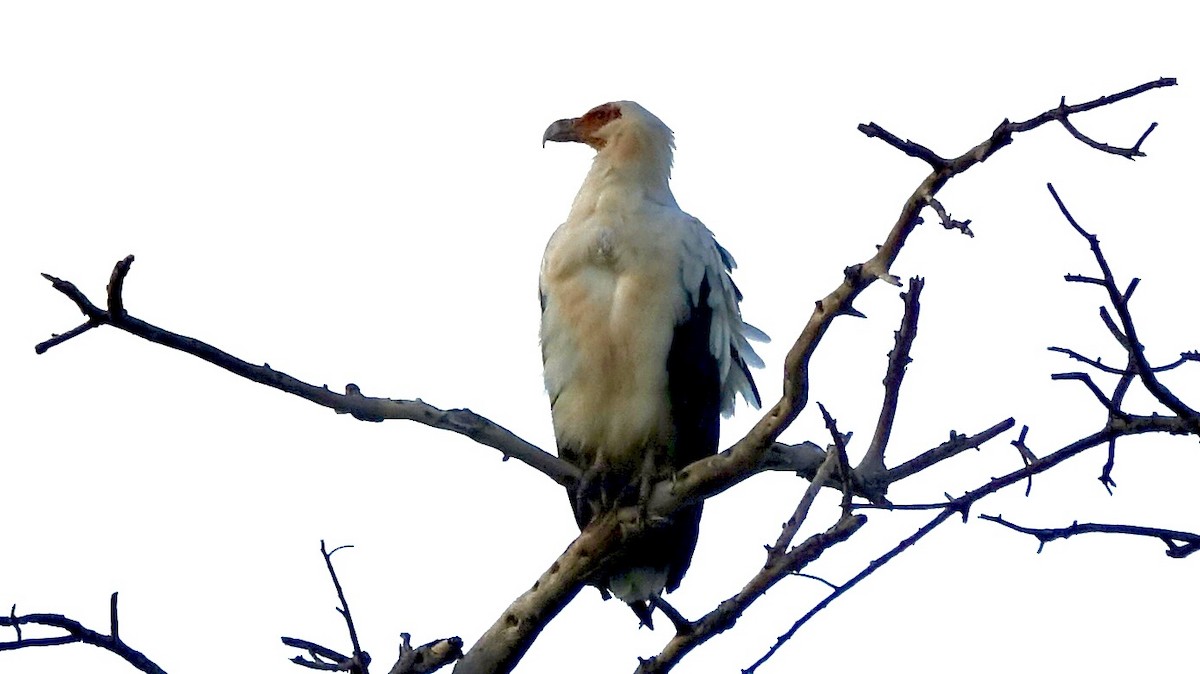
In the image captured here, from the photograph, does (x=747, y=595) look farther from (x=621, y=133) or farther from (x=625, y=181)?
(x=621, y=133)

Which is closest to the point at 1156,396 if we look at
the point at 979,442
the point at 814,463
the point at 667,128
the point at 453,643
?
the point at 979,442

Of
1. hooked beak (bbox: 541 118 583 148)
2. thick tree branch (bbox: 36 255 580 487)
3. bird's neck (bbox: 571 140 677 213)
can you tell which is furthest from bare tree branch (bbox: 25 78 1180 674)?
hooked beak (bbox: 541 118 583 148)

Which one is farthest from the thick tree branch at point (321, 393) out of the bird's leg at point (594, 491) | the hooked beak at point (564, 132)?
the hooked beak at point (564, 132)

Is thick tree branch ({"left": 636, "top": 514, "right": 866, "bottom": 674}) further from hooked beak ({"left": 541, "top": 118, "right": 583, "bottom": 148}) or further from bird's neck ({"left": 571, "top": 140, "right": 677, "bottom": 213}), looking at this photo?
hooked beak ({"left": 541, "top": 118, "right": 583, "bottom": 148})

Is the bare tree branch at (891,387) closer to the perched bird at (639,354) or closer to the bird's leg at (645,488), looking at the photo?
the bird's leg at (645,488)

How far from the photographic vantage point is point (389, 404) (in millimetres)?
4297

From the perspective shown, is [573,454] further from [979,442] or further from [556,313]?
[979,442]

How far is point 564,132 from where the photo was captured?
6.60 m

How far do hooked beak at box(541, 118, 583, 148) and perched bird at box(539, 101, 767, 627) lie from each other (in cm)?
73

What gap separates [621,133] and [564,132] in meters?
0.41

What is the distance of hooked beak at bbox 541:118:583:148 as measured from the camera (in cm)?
655

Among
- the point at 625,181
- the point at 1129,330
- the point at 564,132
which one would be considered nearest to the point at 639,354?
the point at 625,181

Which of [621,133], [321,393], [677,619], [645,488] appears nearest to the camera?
[677,619]

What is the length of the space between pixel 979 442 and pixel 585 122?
2.87m
